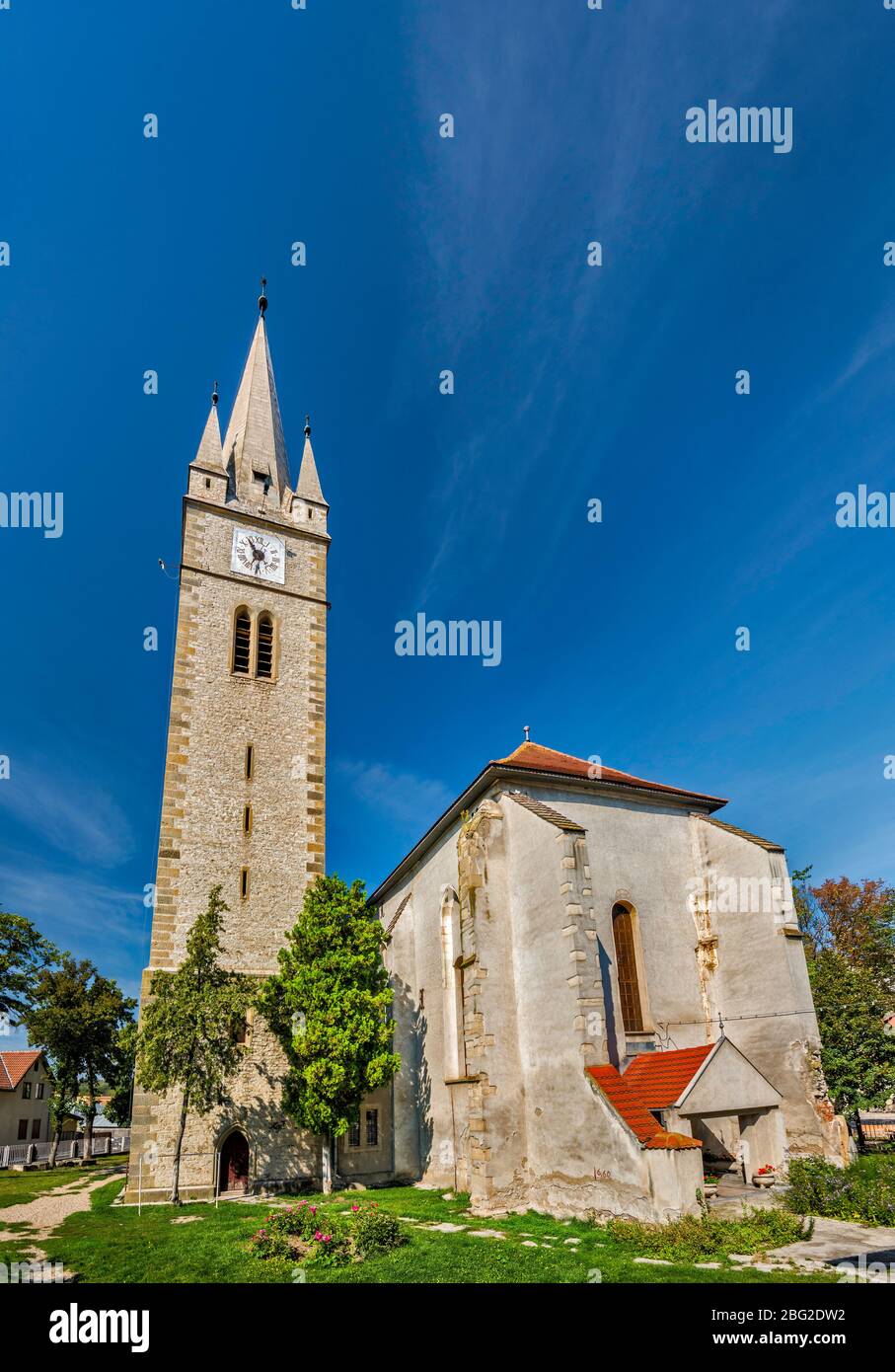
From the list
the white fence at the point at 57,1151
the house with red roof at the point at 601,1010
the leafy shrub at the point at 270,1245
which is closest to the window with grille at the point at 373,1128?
the house with red roof at the point at 601,1010

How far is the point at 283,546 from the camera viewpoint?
92.8 ft

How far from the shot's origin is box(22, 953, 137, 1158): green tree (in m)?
32.9

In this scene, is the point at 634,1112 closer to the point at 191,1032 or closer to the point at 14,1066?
the point at 191,1032

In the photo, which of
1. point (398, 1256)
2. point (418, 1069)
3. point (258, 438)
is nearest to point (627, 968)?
point (418, 1069)

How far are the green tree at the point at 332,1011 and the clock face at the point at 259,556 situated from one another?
39.6ft

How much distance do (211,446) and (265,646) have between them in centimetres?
858

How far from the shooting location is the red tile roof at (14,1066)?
43.2m

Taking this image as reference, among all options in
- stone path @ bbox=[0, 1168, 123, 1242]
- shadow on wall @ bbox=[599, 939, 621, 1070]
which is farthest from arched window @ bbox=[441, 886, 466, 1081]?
stone path @ bbox=[0, 1168, 123, 1242]

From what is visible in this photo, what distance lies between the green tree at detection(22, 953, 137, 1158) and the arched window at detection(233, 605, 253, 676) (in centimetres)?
1936

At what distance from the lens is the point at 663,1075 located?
48.5ft

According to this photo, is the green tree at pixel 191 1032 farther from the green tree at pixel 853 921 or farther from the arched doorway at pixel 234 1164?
the green tree at pixel 853 921
